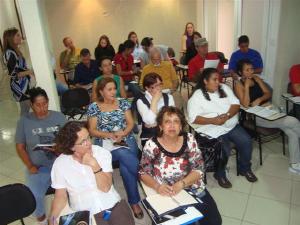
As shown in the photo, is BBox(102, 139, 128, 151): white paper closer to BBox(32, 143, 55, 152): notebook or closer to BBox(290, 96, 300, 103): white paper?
BBox(32, 143, 55, 152): notebook

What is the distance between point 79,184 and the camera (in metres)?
1.96

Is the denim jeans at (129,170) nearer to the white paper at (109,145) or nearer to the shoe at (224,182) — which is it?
the white paper at (109,145)

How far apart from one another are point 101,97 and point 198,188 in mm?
1453

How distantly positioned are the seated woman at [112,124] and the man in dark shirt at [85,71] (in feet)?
6.57

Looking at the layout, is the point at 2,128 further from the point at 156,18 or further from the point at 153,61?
Result: the point at 156,18

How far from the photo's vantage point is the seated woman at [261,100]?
3227 mm

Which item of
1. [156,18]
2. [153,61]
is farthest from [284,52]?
[156,18]

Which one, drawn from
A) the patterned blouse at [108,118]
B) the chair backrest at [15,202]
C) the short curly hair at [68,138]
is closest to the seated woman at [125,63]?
the patterned blouse at [108,118]

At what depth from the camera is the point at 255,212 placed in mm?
2672

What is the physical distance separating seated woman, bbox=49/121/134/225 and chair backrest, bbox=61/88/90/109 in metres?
1.93

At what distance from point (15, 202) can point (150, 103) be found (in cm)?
168

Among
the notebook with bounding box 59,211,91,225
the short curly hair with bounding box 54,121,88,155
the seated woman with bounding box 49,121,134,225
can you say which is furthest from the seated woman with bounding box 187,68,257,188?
the notebook with bounding box 59,211,91,225

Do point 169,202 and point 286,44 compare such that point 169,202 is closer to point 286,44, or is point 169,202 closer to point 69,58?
point 286,44

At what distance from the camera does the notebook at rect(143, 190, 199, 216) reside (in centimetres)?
175
